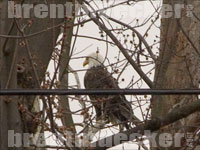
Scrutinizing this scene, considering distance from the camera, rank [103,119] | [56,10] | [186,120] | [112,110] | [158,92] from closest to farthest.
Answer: [158,92]
[56,10]
[103,119]
[186,120]
[112,110]

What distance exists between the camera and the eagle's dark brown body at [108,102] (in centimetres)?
641

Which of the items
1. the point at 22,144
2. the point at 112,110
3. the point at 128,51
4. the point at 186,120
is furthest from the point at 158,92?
the point at 112,110

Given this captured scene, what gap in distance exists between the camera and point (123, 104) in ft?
23.9

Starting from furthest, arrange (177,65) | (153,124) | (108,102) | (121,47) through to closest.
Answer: (177,65) < (108,102) < (121,47) < (153,124)

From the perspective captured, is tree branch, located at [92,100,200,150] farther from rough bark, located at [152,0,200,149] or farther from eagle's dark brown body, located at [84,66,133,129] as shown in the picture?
eagle's dark brown body, located at [84,66,133,129]

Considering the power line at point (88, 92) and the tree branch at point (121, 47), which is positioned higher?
the tree branch at point (121, 47)

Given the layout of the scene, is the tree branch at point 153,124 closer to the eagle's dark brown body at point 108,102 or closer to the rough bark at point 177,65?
the rough bark at point 177,65

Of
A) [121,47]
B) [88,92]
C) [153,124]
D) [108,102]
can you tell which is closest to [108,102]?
[108,102]

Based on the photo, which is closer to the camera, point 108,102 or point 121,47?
point 121,47

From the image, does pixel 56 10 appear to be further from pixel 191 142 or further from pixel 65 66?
pixel 191 142

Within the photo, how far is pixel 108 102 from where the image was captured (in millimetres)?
7305

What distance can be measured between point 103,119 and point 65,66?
2.27 ft

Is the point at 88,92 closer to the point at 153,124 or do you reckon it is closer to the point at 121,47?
the point at 153,124

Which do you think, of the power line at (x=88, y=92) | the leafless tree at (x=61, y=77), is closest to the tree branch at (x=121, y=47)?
the leafless tree at (x=61, y=77)
